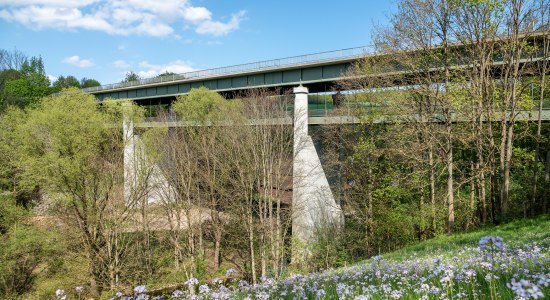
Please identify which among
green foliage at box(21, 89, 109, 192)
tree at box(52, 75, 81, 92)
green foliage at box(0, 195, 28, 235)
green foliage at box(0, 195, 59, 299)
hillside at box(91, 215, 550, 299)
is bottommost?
green foliage at box(0, 195, 59, 299)

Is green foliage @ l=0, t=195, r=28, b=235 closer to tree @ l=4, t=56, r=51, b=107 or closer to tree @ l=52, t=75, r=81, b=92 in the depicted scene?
tree @ l=4, t=56, r=51, b=107

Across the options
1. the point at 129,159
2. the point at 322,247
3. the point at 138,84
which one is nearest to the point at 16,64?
the point at 138,84

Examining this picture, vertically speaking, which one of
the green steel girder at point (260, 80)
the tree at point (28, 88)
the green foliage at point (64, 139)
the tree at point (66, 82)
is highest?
the tree at point (66, 82)

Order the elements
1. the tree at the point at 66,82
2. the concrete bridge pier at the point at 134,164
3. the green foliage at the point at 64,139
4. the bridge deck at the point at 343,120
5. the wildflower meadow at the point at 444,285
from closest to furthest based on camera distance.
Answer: the wildflower meadow at the point at 444,285, the bridge deck at the point at 343,120, the green foliage at the point at 64,139, the concrete bridge pier at the point at 134,164, the tree at the point at 66,82

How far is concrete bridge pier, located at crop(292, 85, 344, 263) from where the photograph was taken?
84.5 feet

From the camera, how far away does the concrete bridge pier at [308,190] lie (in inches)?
1014

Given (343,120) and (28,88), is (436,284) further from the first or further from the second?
(28,88)

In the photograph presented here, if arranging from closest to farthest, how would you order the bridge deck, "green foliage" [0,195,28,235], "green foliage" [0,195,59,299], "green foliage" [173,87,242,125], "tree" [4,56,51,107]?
the bridge deck
"green foliage" [0,195,59,299]
"green foliage" [0,195,28,235]
"green foliage" [173,87,242,125]
"tree" [4,56,51,107]

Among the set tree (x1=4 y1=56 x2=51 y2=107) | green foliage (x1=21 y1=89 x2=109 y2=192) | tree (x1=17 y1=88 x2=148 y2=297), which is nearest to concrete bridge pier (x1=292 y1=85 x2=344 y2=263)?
tree (x1=17 y1=88 x2=148 y2=297)

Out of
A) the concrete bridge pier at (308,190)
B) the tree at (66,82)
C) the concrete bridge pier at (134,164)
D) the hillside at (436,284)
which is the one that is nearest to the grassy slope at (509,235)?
the hillside at (436,284)

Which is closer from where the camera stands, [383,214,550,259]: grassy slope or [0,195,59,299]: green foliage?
[383,214,550,259]: grassy slope

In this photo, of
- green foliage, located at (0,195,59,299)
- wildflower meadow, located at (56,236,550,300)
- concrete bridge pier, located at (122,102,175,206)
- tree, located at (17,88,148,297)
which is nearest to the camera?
wildflower meadow, located at (56,236,550,300)

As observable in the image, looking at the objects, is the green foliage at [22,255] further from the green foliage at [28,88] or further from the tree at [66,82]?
the tree at [66,82]

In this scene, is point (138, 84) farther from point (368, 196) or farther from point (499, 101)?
point (499, 101)
